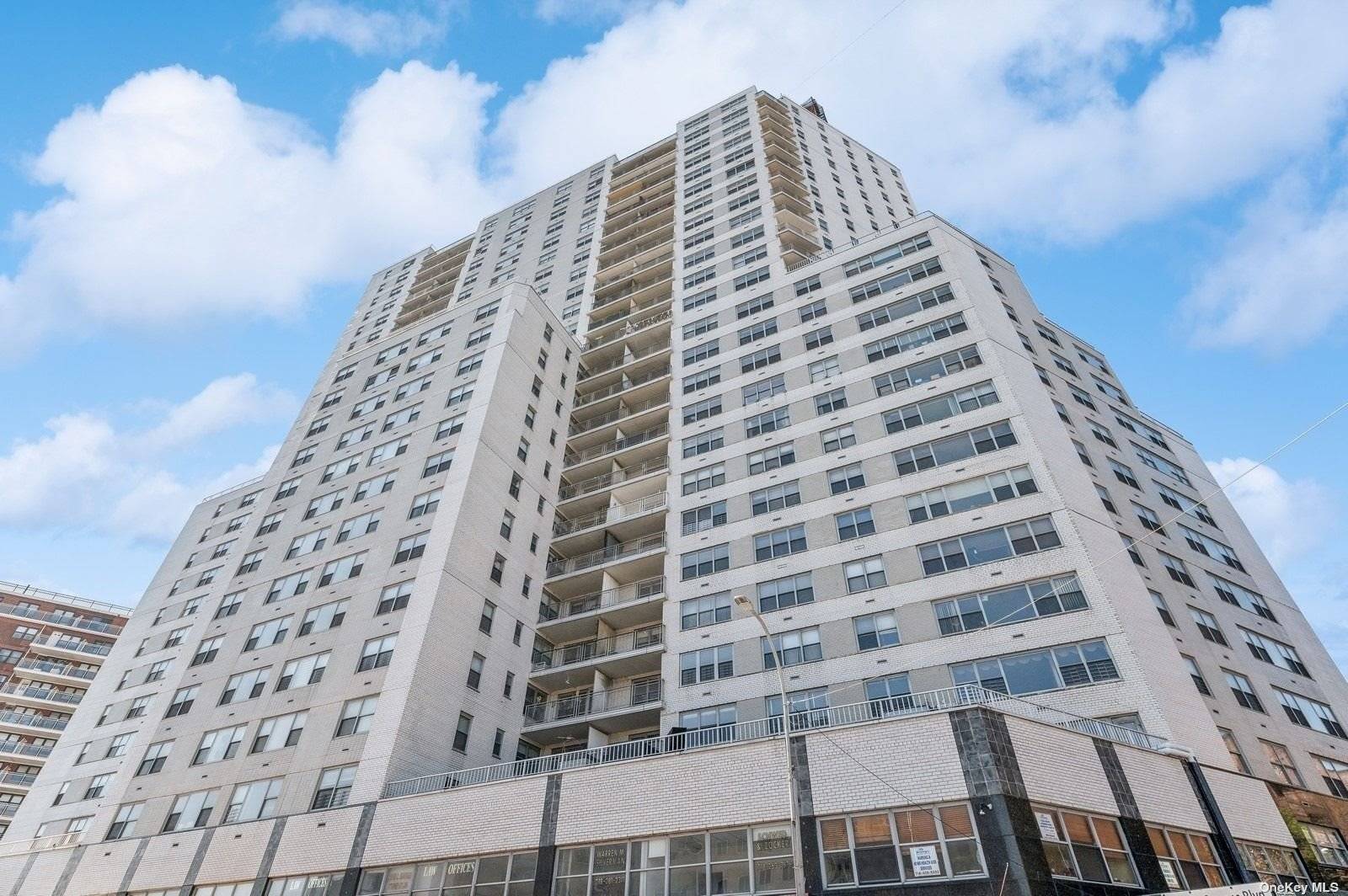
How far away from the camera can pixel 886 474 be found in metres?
37.6

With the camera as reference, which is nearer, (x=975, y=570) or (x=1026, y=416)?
(x=975, y=570)

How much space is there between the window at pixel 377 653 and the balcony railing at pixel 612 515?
44.5 ft

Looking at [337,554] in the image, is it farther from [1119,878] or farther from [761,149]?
[761,149]

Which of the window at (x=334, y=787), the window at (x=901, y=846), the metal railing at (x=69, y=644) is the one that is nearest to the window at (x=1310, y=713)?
the window at (x=901, y=846)

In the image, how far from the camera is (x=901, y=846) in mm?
21734

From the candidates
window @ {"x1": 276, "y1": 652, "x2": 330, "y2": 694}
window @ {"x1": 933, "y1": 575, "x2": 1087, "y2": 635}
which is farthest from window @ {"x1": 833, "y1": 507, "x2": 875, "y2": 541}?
window @ {"x1": 276, "y1": 652, "x2": 330, "y2": 694}

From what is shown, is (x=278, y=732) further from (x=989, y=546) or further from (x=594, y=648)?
(x=989, y=546)

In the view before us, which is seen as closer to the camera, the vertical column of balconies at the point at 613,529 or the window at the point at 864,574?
the window at the point at 864,574

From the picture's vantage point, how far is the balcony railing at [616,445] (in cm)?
5062

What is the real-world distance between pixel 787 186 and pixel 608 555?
36177 mm

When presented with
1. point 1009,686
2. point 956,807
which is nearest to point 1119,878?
point 956,807

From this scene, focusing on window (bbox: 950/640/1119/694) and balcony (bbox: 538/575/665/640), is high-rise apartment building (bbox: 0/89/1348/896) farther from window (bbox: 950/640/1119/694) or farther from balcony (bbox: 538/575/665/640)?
balcony (bbox: 538/575/665/640)

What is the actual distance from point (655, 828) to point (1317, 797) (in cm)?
2632

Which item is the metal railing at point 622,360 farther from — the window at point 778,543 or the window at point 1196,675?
the window at point 1196,675
